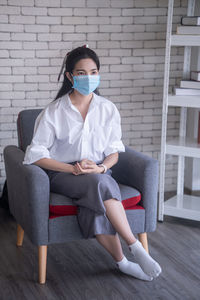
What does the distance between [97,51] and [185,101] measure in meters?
0.93

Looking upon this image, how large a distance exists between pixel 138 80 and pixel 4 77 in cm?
111

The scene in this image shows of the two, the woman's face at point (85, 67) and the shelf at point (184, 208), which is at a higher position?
the woman's face at point (85, 67)

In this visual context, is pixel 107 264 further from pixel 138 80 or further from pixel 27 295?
pixel 138 80

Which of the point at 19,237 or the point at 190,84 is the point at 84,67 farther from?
the point at 19,237

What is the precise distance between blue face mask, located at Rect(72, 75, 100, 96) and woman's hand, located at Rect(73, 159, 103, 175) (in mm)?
414

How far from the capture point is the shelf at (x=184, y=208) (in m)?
3.26

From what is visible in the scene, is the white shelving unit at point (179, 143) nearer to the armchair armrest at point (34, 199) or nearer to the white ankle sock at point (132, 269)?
the white ankle sock at point (132, 269)

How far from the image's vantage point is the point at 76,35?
357 centimetres

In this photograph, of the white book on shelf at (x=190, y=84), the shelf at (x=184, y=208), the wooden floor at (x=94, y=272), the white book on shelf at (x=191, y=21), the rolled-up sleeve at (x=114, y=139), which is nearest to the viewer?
the wooden floor at (x=94, y=272)

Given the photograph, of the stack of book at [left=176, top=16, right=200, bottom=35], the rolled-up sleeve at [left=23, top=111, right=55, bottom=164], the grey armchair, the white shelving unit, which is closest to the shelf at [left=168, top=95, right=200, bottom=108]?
the white shelving unit

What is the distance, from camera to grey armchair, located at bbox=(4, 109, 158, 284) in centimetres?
238

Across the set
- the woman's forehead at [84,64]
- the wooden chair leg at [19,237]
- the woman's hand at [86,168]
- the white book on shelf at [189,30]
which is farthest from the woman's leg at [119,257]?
the white book on shelf at [189,30]

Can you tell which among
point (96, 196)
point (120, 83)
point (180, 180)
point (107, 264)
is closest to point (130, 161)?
point (96, 196)

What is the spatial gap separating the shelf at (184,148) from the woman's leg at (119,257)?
978 millimetres
